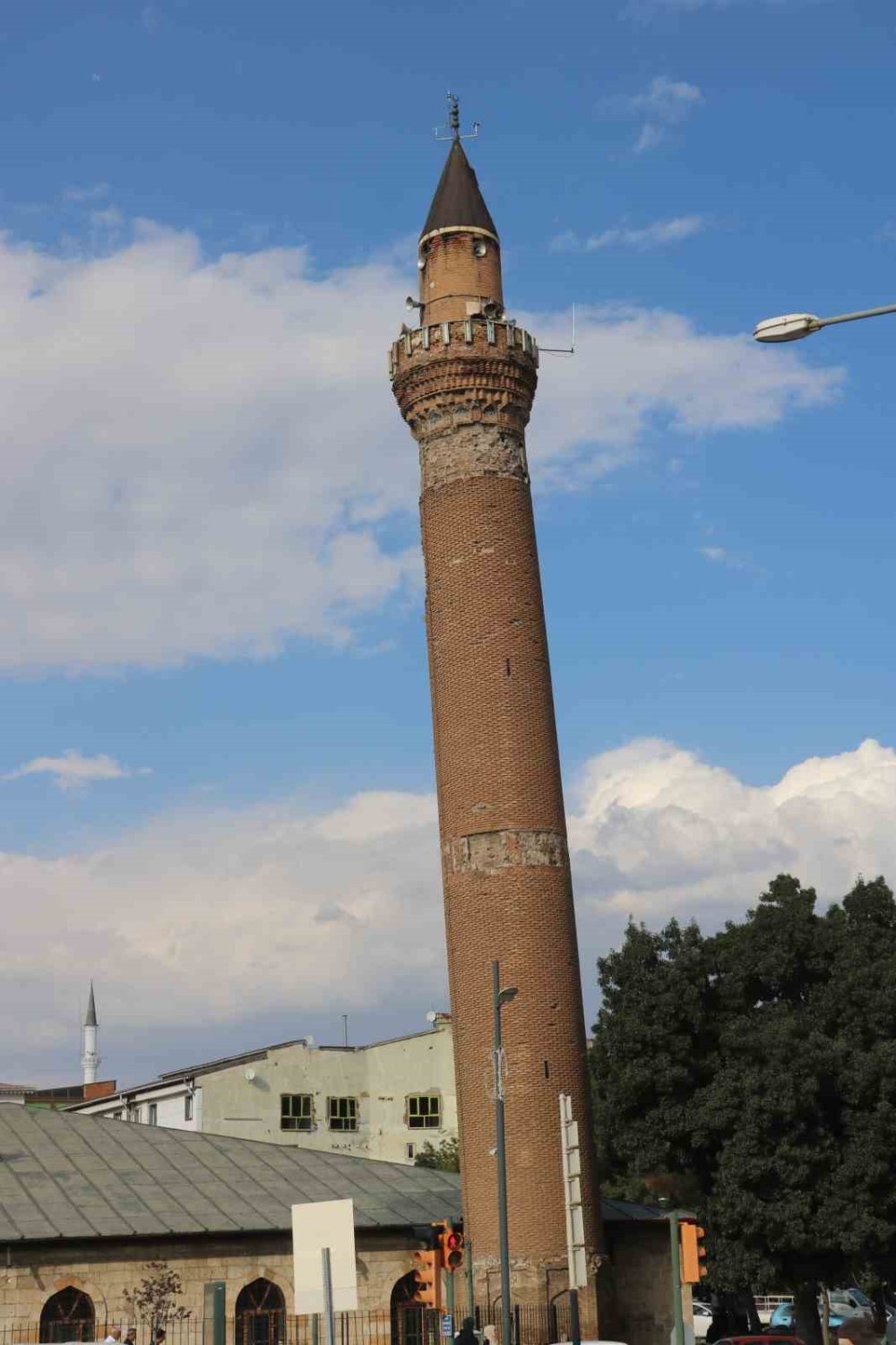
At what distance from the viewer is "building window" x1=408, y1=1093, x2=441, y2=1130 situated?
60.6 metres

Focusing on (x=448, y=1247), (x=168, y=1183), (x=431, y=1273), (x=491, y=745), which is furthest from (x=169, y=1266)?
(x=491, y=745)

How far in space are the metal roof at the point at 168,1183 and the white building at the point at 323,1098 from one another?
643 inches

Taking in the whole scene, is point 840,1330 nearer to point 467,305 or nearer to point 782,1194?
point 782,1194

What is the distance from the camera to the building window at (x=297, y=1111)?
57.7 meters

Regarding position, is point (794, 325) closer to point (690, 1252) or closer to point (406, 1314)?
point (690, 1252)

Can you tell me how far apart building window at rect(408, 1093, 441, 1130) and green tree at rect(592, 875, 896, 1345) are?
19442mm

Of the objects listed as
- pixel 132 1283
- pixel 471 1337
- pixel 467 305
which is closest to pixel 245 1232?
pixel 132 1283

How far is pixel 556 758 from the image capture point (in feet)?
120

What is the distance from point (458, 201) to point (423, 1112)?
3466 cm

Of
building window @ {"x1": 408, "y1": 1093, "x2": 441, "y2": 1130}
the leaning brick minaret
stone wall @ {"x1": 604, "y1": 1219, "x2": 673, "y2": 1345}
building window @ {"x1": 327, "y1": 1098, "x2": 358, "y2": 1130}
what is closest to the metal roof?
stone wall @ {"x1": 604, "y1": 1219, "x2": 673, "y2": 1345}

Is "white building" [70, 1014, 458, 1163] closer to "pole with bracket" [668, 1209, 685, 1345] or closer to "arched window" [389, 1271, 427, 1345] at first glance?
"arched window" [389, 1271, 427, 1345]

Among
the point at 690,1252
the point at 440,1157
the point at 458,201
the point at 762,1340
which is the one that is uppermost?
the point at 458,201

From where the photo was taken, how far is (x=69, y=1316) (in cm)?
3231

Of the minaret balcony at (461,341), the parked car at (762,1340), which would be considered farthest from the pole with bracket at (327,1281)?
the minaret balcony at (461,341)
